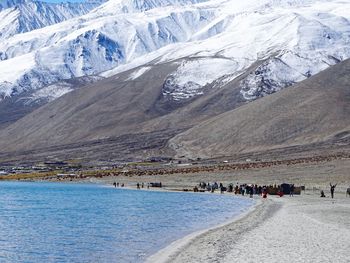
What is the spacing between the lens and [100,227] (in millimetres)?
48938

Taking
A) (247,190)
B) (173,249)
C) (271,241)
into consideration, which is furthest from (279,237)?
(247,190)

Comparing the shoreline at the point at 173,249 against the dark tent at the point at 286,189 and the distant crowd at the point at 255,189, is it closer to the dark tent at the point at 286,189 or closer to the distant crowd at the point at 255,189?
the distant crowd at the point at 255,189

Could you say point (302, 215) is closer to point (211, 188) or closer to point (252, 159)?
point (211, 188)

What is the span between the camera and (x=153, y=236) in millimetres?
42594

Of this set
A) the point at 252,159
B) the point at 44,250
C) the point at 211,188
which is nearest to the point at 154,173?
the point at 252,159

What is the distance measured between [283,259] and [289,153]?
146 metres

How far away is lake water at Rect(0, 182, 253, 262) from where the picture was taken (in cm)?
3609

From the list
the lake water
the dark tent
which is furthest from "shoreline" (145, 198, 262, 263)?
the dark tent

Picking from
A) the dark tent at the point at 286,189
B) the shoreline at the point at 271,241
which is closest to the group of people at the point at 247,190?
the dark tent at the point at 286,189

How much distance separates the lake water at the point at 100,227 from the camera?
118 ft

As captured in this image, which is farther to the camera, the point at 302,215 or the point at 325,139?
the point at 325,139

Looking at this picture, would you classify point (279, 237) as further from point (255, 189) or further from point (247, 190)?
point (255, 189)

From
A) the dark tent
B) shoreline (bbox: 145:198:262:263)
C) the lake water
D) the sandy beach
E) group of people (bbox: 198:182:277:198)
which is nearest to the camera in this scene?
the sandy beach

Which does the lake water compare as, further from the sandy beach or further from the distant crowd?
the distant crowd
